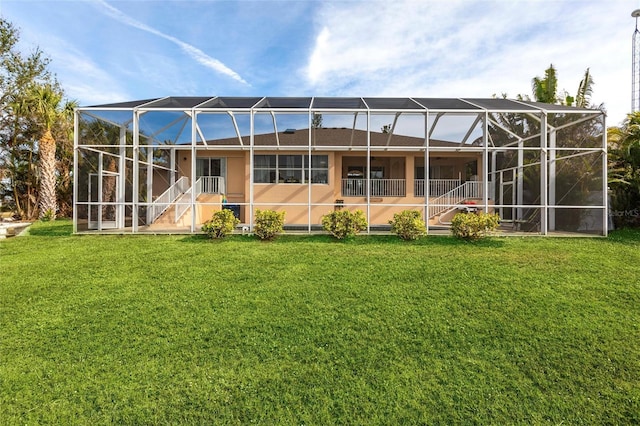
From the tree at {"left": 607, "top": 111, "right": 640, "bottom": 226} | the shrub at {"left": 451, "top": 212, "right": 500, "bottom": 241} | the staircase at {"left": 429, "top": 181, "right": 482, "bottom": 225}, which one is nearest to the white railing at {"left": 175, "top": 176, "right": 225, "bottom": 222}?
the staircase at {"left": 429, "top": 181, "right": 482, "bottom": 225}

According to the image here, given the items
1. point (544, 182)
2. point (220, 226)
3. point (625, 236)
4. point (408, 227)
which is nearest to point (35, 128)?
point (220, 226)

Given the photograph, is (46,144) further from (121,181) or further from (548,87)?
(548,87)

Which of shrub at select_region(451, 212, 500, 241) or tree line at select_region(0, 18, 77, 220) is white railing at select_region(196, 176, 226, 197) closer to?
tree line at select_region(0, 18, 77, 220)

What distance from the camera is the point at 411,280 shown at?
254 inches

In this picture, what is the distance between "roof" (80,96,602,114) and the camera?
33.9 ft

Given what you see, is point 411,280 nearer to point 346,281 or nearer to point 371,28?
point 346,281

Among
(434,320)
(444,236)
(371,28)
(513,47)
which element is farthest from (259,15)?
(434,320)

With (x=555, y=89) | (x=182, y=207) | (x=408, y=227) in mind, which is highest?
(x=555, y=89)

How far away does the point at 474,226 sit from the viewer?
892 centimetres

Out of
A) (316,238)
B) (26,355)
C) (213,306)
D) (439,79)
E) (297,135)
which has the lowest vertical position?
(26,355)

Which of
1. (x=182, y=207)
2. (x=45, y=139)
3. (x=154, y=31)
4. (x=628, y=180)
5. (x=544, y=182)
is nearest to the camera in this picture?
(x=544, y=182)

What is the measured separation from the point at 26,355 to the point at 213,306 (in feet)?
8.26

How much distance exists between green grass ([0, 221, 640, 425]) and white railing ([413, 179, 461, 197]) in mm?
7581

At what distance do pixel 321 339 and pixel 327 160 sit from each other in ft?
34.9
